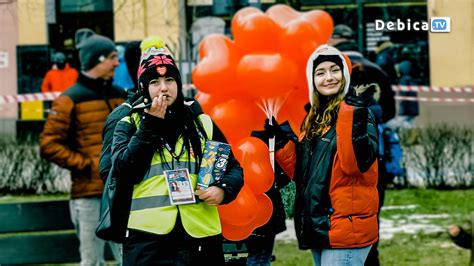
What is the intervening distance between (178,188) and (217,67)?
5.00 feet

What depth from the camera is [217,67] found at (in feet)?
17.9

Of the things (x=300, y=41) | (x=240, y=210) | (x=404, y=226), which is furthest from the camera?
(x=404, y=226)

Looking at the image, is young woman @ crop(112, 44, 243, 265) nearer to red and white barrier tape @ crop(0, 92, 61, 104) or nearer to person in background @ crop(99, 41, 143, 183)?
person in background @ crop(99, 41, 143, 183)

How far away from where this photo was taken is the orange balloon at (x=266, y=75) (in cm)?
529

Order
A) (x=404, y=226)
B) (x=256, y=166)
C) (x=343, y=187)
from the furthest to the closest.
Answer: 1. (x=404, y=226)
2. (x=256, y=166)
3. (x=343, y=187)

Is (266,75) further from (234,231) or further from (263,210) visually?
(234,231)

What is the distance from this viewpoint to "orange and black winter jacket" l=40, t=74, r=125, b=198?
6531 millimetres

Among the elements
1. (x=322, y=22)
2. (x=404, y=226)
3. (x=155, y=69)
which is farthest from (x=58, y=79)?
(x=155, y=69)

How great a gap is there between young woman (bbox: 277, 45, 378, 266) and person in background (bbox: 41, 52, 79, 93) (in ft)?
25.4

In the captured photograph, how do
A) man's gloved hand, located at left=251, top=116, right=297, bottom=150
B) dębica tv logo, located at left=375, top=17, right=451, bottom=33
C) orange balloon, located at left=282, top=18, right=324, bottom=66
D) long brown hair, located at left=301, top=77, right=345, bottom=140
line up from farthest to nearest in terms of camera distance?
dębica tv logo, located at left=375, top=17, right=451, bottom=33 < orange balloon, located at left=282, top=18, right=324, bottom=66 < man's gloved hand, located at left=251, top=116, right=297, bottom=150 < long brown hair, located at left=301, top=77, right=345, bottom=140

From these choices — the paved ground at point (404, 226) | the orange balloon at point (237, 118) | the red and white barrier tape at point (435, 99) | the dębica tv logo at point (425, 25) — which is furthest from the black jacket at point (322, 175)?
the red and white barrier tape at point (435, 99)

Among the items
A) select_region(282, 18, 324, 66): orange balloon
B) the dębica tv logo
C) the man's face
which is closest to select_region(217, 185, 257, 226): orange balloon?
select_region(282, 18, 324, 66): orange balloon

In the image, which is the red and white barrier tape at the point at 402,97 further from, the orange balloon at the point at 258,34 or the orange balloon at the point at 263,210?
the orange balloon at the point at 263,210

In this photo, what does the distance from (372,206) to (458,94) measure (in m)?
7.27
